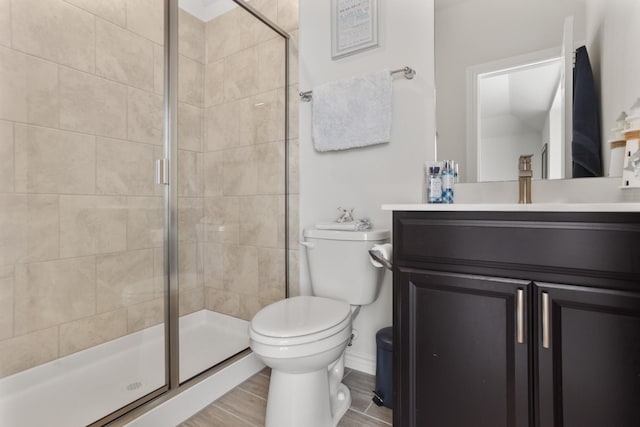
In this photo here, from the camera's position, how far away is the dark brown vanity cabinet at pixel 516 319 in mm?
755

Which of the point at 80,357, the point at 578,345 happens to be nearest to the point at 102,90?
the point at 80,357

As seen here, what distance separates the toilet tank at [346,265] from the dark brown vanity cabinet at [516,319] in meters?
0.37

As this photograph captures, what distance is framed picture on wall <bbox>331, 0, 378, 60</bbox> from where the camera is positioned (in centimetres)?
162

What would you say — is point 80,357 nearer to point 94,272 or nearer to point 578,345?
point 94,272

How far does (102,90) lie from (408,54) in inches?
60.5

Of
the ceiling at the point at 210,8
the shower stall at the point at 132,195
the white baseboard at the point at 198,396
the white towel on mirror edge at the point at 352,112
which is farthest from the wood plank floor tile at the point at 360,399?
the ceiling at the point at 210,8

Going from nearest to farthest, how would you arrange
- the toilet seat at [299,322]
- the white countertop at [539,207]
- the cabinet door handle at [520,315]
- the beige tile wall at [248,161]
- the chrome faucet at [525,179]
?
the white countertop at [539,207], the cabinet door handle at [520,315], the toilet seat at [299,322], the chrome faucet at [525,179], the beige tile wall at [248,161]

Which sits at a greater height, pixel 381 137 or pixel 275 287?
pixel 381 137

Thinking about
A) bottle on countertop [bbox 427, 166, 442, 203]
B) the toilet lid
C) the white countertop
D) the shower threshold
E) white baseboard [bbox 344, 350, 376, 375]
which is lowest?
white baseboard [bbox 344, 350, 376, 375]

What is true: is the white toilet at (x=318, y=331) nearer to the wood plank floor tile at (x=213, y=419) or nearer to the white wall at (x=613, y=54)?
the wood plank floor tile at (x=213, y=419)

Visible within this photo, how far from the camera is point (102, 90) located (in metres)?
1.56

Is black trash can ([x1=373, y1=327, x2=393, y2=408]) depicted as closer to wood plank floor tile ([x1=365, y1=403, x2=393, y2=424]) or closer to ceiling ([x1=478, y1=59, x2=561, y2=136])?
wood plank floor tile ([x1=365, y1=403, x2=393, y2=424])

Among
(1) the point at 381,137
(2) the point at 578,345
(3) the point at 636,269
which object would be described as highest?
(1) the point at 381,137

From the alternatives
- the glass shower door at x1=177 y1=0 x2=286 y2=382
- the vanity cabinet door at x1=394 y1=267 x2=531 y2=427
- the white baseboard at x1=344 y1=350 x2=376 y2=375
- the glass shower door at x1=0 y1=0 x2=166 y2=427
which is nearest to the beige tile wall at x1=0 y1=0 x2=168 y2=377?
the glass shower door at x1=0 y1=0 x2=166 y2=427
